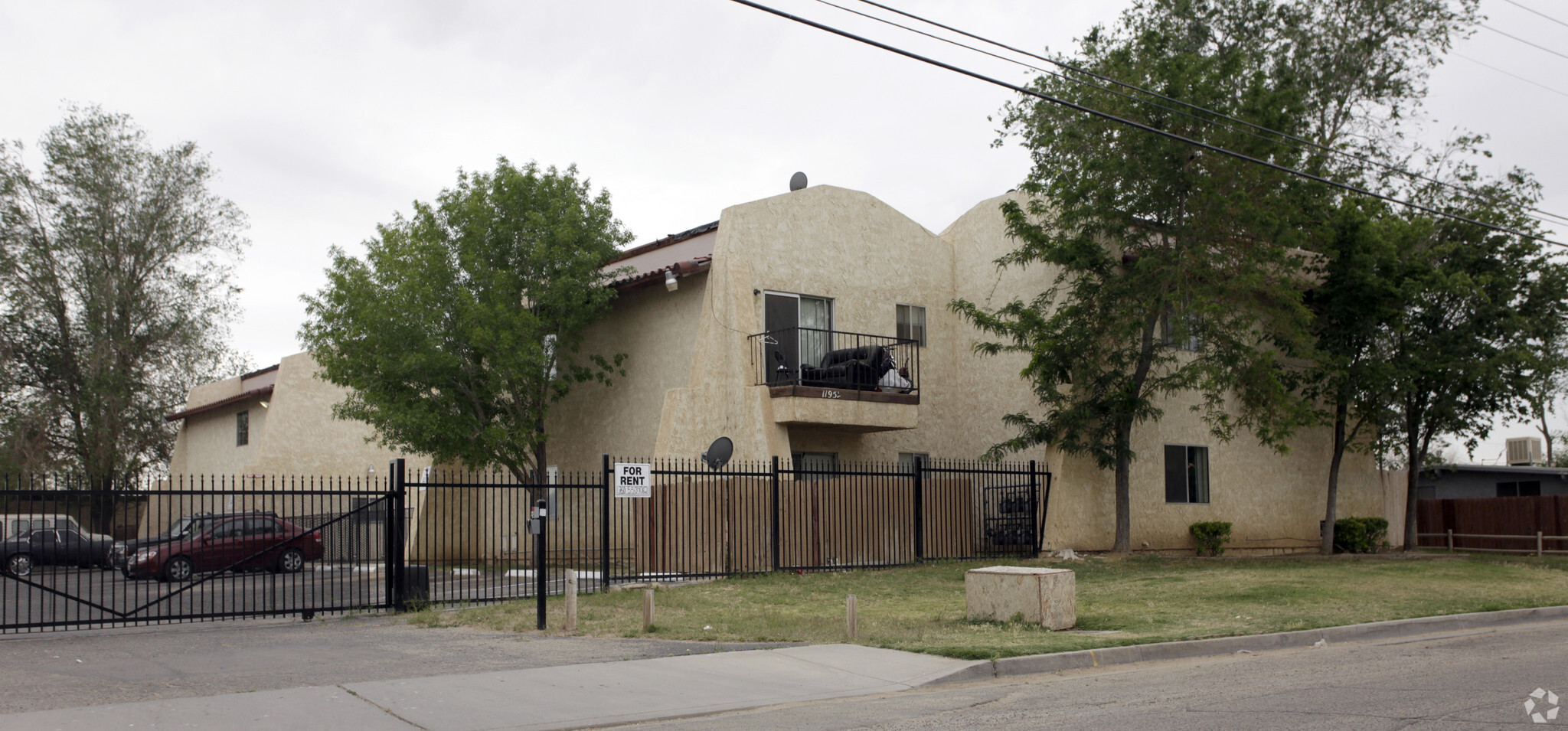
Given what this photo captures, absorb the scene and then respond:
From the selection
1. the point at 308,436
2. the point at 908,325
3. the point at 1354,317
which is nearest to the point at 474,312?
the point at 908,325

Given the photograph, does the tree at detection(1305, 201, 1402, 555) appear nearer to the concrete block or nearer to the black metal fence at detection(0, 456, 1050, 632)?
the black metal fence at detection(0, 456, 1050, 632)

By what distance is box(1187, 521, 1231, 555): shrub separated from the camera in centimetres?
2480

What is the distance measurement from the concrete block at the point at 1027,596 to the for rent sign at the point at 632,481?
444 cm

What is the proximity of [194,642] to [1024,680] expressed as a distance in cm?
841

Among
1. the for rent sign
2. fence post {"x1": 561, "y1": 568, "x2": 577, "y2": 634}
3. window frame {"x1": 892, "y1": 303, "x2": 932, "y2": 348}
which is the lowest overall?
fence post {"x1": 561, "y1": 568, "x2": 577, "y2": 634}

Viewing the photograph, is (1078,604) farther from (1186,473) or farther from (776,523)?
(1186,473)

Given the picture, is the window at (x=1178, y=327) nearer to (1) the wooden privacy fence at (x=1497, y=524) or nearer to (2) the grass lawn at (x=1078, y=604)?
(2) the grass lawn at (x=1078, y=604)

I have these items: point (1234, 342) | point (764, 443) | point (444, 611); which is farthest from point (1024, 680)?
point (1234, 342)

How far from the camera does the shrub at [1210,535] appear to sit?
2480cm

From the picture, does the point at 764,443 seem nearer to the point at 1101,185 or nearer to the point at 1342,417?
the point at 1101,185

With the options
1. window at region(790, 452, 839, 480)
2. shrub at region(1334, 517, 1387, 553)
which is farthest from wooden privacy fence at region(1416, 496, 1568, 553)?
window at region(790, 452, 839, 480)

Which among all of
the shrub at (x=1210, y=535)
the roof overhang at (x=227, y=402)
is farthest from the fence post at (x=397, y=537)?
the roof overhang at (x=227, y=402)

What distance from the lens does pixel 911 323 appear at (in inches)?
983

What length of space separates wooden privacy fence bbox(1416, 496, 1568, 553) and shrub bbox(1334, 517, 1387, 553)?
3484mm
